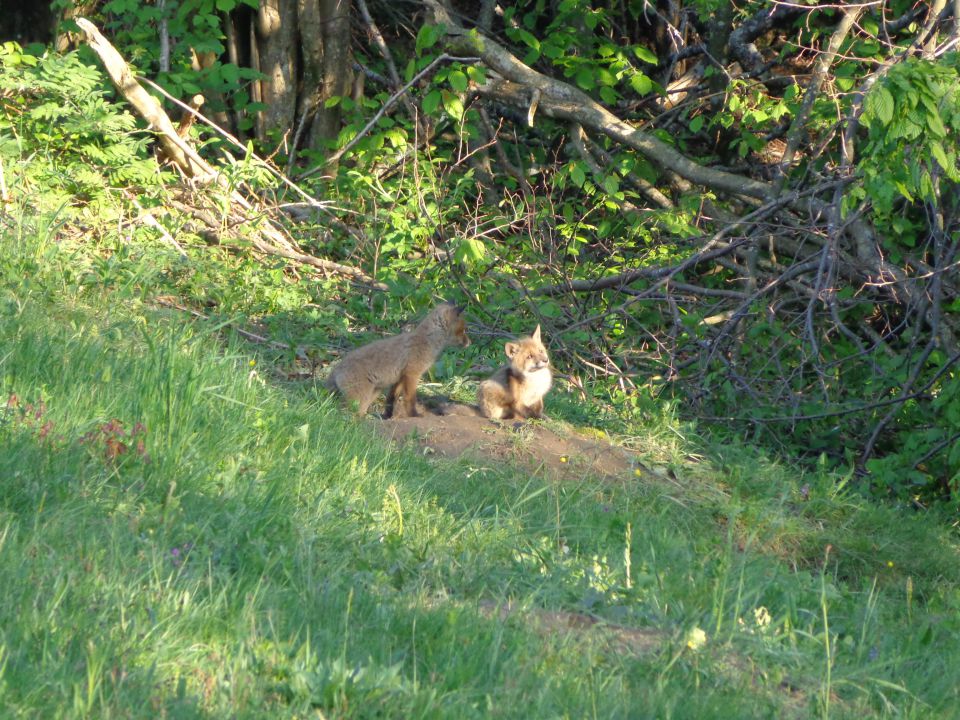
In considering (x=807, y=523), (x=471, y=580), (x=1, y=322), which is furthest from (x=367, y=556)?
(x=807, y=523)

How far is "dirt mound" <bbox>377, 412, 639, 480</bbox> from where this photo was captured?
756 centimetres

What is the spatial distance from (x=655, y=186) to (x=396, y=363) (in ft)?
20.9

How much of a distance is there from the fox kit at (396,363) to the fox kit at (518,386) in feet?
1.70

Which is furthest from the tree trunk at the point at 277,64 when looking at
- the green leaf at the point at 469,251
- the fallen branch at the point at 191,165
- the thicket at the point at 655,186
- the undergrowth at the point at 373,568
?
the undergrowth at the point at 373,568

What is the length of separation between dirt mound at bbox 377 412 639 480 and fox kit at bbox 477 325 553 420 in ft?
0.56

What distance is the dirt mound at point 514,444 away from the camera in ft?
24.8

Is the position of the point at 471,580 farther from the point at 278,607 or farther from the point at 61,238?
the point at 61,238

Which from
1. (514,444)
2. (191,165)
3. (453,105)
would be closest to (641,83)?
(453,105)

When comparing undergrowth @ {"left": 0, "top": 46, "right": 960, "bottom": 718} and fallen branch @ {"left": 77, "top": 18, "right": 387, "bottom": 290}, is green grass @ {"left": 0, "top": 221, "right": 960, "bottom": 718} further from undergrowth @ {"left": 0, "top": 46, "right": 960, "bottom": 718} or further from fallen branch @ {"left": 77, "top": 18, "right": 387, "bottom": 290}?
fallen branch @ {"left": 77, "top": 18, "right": 387, "bottom": 290}

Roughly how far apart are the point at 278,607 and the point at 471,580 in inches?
42.4

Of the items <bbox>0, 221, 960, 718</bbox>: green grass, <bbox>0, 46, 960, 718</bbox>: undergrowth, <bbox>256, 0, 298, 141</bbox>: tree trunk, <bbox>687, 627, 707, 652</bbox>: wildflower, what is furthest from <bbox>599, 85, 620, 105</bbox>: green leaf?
<bbox>687, 627, 707, 652</bbox>: wildflower

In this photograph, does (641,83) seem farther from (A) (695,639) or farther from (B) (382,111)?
(A) (695,639)

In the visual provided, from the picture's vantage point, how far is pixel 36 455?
505cm

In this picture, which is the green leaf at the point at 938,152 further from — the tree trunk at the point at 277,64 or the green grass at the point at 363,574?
the tree trunk at the point at 277,64
